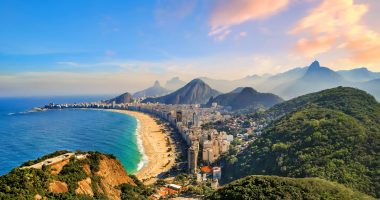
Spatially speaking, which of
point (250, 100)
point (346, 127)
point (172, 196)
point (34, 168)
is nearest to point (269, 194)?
point (172, 196)

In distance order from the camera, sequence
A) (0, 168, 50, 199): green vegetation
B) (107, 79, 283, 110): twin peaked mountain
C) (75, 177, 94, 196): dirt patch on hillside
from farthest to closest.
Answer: (107, 79, 283, 110): twin peaked mountain < (75, 177, 94, 196): dirt patch on hillside < (0, 168, 50, 199): green vegetation

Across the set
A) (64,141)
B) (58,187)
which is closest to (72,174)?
(58,187)

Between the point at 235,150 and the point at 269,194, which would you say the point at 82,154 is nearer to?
the point at 269,194

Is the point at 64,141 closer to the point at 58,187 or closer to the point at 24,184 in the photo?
the point at 58,187

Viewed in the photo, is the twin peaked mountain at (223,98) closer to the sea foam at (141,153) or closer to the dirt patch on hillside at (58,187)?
the sea foam at (141,153)

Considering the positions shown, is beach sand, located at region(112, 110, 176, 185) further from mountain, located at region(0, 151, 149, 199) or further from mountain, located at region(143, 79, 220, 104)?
mountain, located at region(143, 79, 220, 104)

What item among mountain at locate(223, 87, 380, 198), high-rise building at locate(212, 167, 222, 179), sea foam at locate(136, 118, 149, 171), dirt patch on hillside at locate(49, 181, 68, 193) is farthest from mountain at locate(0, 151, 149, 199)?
mountain at locate(223, 87, 380, 198)

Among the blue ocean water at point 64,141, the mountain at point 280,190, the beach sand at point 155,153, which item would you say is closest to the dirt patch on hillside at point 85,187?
the mountain at point 280,190
